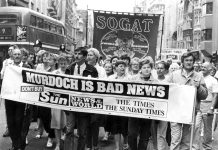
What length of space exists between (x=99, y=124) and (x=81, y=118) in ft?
1.99

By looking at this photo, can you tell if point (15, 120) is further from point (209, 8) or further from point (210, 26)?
point (209, 8)

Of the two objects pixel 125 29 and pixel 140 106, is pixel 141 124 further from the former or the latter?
pixel 125 29

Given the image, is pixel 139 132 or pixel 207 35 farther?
pixel 207 35

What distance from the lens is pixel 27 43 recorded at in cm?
2017

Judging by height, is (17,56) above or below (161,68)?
above

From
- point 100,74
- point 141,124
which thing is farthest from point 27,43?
point 141,124

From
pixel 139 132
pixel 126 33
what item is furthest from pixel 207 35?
pixel 139 132

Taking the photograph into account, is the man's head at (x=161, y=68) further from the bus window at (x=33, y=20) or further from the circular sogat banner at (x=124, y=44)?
the bus window at (x=33, y=20)

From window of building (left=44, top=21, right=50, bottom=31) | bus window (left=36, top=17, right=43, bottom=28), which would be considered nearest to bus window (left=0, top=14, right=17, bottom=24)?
bus window (left=36, top=17, right=43, bottom=28)

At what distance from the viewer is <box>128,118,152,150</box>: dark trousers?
6.37 meters

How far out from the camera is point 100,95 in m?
6.61

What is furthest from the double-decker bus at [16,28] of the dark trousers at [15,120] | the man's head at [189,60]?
the man's head at [189,60]

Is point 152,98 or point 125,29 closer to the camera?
point 152,98

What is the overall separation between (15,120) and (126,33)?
12.0ft
